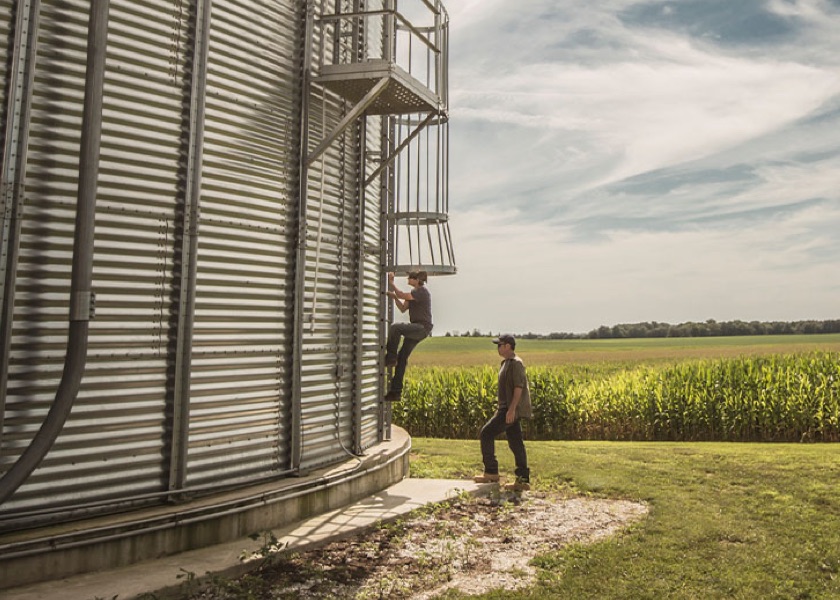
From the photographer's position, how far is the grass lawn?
6.79 m

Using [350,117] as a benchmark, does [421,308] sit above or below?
below

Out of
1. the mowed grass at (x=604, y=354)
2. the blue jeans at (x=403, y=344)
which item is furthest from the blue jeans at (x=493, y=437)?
the mowed grass at (x=604, y=354)

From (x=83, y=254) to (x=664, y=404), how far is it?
55.6 feet

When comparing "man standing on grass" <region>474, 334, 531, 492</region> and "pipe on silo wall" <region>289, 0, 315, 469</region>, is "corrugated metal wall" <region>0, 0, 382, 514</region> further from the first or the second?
"man standing on grass" <region>474, 334, 531, 492</region>

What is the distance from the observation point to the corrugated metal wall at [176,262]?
664 cm

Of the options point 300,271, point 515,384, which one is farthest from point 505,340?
point 300,271

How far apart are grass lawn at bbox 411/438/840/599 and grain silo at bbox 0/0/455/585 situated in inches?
130

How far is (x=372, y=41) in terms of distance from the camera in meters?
11.2

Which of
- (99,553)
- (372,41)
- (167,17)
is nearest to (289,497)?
(99,553)

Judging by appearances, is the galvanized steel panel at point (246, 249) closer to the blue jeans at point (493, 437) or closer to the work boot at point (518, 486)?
the blue jeans at point (493, 437)

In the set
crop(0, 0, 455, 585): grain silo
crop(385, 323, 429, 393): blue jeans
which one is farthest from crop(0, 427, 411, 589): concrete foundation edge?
crop(385, 323, 429, 393): blue jeans

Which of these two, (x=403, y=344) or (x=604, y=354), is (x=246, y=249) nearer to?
(x=403, y=344)

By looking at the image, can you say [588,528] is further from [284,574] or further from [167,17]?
[167,17]

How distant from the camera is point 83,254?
6.45m
